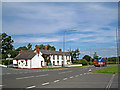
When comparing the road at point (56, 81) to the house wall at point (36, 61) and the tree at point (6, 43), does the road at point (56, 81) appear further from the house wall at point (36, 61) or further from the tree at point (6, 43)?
the tree at point (6, 43)

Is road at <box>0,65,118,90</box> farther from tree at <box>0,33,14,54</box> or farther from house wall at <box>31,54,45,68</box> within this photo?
tree at <box>0,33,14,54</box>

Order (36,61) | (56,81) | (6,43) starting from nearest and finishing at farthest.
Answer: (56,81) → (36,61) → (6,43)

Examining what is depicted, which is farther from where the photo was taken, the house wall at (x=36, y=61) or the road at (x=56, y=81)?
the house wall at (x=36, y=61)

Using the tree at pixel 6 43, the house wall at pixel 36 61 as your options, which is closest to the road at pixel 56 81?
the house wall at pixel 36 61

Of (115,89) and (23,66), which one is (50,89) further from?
(23,66)

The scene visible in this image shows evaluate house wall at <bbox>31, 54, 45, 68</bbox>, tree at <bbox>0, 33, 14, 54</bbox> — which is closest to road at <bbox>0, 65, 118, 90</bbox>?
house wall at <bbox>31, 54, 45, 68</bbox>

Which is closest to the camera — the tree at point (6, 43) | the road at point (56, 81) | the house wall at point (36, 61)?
the road at point (56, 81)

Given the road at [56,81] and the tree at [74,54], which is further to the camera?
the tree at [74,54]

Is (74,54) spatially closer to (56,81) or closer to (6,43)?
(6,43)

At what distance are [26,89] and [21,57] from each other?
164ft

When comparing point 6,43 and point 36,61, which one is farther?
point 6,43

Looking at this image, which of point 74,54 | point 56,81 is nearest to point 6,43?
point 74,54

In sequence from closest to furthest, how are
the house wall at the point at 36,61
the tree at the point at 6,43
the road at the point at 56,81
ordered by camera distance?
the road at the point at 56,81 < the house wall at the point at 36,61 < the tree at the point at 6,43

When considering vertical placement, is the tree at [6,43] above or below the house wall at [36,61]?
above
